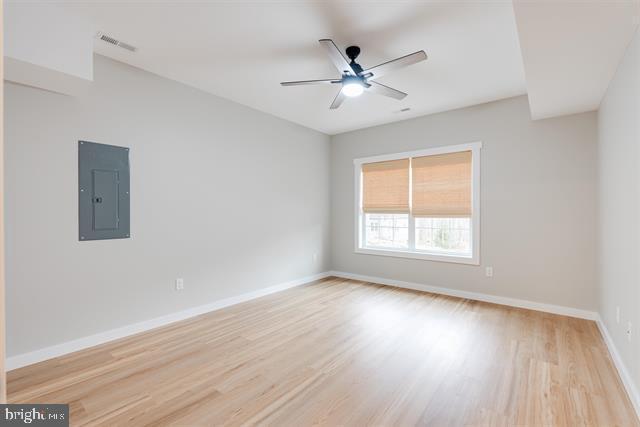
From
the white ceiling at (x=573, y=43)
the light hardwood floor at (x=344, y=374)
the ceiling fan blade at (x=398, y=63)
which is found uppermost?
the ceiling fan blade at (x=398, y=63)

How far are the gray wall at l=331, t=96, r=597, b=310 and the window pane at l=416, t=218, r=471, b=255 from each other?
9.7 inches

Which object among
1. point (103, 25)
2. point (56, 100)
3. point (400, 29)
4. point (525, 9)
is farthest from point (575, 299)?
point (56, 100)

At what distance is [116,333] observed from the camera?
117 inches

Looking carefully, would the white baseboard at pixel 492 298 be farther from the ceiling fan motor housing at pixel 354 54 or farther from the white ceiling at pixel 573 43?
the ceiling fan motor housing at pixel 354 54

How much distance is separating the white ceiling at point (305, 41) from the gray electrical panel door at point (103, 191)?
0.94 m

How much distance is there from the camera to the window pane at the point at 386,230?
5.03m

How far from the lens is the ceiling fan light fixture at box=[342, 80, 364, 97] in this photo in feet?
8.97

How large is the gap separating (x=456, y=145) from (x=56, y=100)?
462cm

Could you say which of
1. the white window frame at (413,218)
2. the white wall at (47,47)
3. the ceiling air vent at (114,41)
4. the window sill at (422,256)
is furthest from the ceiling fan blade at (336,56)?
the window sill at (422,256)

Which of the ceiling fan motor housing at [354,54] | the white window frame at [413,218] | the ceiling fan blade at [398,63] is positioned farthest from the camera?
the white window frame at [413,218]

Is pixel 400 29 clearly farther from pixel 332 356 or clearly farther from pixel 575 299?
pixel 575 299

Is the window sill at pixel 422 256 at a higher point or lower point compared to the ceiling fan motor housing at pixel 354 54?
lower

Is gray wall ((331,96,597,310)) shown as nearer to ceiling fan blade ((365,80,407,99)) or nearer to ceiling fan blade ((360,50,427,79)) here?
ceiling fan blade ((365,80,407,99))

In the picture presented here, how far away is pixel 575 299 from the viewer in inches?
139
